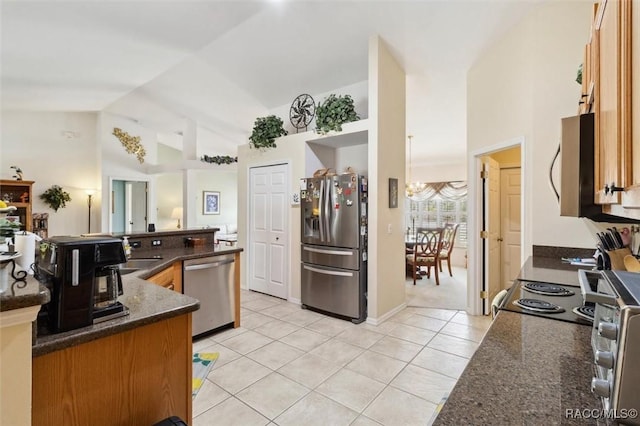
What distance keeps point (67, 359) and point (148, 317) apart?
0.87 feet

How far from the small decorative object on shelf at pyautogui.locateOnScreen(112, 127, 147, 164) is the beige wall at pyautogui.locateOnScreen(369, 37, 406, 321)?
6.24 m

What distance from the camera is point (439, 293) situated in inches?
188

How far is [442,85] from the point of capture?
4195 mm

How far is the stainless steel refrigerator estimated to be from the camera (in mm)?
3469

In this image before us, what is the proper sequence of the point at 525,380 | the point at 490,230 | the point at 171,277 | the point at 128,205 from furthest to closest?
the point at 128,205
the point at 490,230
the point at 171,277
the point at 525,380

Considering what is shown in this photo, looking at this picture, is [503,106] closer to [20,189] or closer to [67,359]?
[67,359]

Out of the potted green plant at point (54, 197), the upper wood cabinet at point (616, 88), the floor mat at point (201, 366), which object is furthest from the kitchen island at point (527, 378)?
the potted green plant at point (54, 197)

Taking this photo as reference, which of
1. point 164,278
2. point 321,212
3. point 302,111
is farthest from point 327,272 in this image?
point 302,111

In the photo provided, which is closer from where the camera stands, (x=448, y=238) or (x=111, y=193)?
(x=448, y=238)

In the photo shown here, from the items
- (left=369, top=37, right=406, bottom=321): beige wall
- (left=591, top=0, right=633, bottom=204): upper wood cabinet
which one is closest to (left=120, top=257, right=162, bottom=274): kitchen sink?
(left=369, top=37, right=406, bottom=321): beige wall

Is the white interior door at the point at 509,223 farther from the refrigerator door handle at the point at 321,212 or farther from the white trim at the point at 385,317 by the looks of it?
the refrigerator door handle at the point at 321,212

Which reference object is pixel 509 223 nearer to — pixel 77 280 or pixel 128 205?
pixel 77 280

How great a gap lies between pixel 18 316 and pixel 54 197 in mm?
6951

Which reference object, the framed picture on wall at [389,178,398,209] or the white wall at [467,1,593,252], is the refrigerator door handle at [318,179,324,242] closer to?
the framed picture on wall at [389,178,398,209]
